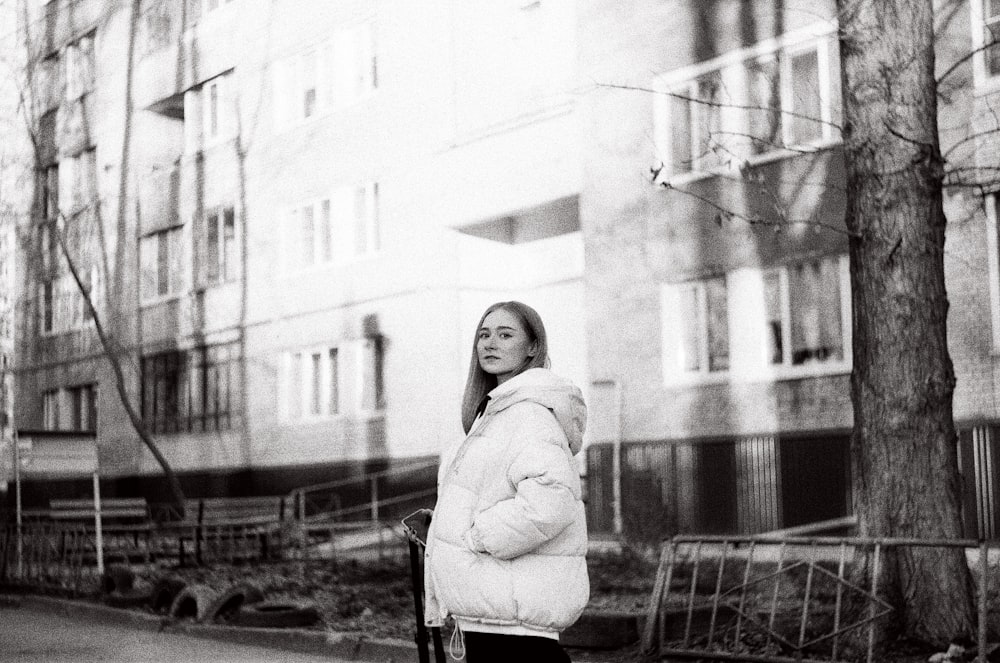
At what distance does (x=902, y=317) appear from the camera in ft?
25.9

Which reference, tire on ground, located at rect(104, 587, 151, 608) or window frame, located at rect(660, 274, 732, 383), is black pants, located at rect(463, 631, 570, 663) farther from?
window frame, located at rect(660, 274, 732, 383)

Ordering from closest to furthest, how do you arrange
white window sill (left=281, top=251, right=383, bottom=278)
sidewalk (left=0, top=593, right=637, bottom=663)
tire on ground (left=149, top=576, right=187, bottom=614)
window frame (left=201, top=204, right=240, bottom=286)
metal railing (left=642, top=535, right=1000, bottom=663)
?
metal railing (left=642, top=535, right=1000, bottom=663), sidewalk (left=0, top=593, right=637, bottom=663), tire on ground (left=149, top=576, right=187, bottom=614), white window sill (left=281, top=251, right=383, bottom=278), window frame (left=201, top=204, right=240, bottom=286)

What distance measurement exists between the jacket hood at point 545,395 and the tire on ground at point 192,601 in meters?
7.59

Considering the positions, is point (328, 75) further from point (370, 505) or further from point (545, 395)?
point (545, 395)

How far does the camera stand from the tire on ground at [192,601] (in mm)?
11055

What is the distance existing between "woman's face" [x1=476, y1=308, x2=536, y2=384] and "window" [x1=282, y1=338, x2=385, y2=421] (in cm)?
1526

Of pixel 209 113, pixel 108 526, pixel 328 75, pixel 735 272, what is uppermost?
pixel 328 75

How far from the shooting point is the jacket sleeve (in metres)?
3.78

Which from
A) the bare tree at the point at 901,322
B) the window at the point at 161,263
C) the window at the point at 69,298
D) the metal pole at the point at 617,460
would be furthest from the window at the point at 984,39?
the window at the point at 69,298

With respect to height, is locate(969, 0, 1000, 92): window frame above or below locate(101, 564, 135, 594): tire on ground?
above

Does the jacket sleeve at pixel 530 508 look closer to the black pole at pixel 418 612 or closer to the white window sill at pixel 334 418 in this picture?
the black pole at pixel 418 612


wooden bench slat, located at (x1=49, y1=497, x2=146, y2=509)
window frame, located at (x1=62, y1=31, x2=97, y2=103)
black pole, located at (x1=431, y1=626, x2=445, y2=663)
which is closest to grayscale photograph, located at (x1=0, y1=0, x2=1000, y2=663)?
window frame, located at (x1=62, y1=31, x2=97, y2=103)

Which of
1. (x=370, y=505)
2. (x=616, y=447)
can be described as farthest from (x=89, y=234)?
(x=616, y=447)

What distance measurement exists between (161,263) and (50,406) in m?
3.48
